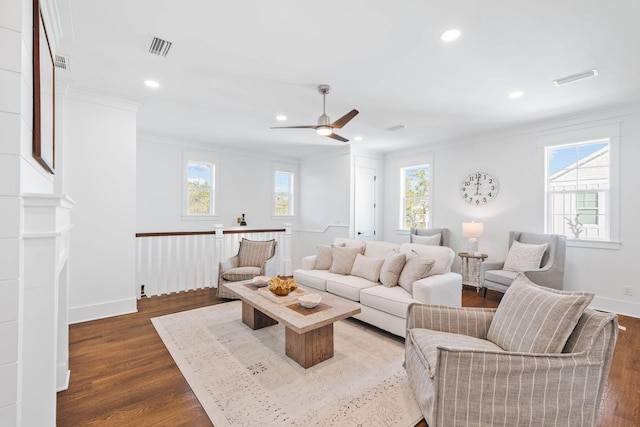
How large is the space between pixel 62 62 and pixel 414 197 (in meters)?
5.80

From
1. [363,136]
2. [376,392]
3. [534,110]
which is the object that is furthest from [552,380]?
[363,136]

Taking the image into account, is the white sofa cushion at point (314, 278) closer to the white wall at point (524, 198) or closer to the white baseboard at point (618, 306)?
the white wall at point (524, 198)

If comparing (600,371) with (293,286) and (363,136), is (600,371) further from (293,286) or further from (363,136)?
(363,136)

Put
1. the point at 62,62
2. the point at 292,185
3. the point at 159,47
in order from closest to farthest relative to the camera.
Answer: the point at 159,47 → the point at 62,62 → the point at 292,185

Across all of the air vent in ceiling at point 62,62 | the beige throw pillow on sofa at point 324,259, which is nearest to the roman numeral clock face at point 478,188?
the beige throw pillow on sofa at point 324,259

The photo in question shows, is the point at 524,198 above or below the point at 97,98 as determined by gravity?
below

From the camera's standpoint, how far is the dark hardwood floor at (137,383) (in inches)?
73.4

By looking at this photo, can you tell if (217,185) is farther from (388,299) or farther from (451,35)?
(451,35)

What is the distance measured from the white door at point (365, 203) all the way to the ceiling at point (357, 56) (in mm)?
2021

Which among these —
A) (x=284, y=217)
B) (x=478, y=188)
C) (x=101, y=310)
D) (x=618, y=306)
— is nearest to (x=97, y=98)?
(x=101, y=310)

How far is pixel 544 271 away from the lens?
3.92 meters

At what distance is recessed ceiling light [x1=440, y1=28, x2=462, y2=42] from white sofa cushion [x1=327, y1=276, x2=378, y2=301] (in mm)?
2515

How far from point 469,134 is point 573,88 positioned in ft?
6.48

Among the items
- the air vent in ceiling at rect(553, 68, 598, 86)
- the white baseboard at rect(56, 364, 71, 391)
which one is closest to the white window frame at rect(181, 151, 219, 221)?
the white baseboard at rect(56, 364, 71, 391)
